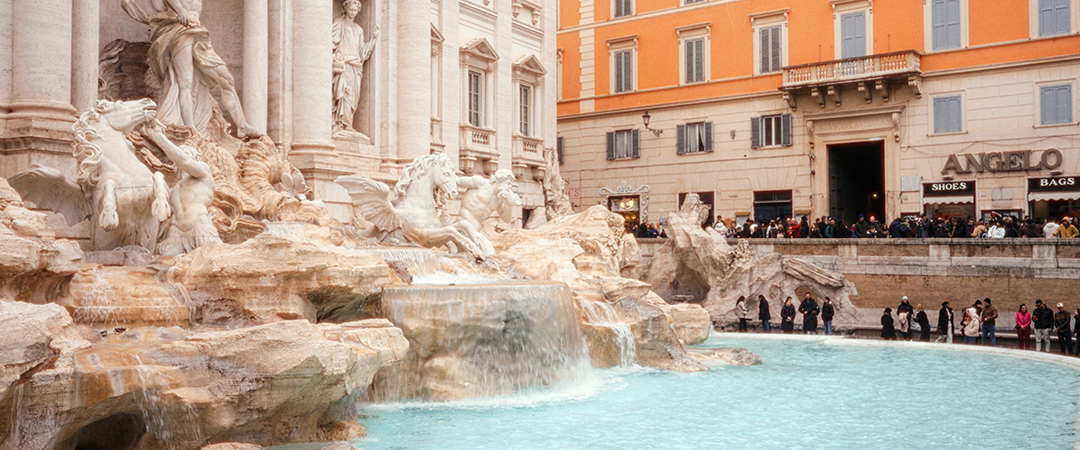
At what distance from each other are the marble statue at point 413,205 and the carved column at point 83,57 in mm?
3524

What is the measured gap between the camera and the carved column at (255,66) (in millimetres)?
15141

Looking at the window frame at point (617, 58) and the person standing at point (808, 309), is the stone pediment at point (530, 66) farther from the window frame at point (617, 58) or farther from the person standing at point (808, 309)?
the person standing at point (808, 309)

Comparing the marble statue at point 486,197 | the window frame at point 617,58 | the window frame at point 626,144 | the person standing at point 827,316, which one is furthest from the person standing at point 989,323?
the window frame at point 617,58

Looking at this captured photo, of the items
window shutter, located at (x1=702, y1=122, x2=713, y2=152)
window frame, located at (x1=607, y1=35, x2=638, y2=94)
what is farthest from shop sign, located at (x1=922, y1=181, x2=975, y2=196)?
window frame, located at (x1=607, y1=35, x2=638, y2=94)

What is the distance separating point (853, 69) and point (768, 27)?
11.0 ft

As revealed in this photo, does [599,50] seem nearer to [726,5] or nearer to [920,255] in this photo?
[726,5]

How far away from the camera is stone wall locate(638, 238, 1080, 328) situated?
60.4ft

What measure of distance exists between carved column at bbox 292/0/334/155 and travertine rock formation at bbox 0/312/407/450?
29.2 ft

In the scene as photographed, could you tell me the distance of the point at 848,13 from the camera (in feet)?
86.9

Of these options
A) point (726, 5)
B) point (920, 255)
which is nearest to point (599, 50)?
point (726, 5)

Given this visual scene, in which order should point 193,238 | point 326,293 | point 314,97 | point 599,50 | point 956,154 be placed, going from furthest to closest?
1. point 599,50
2. point 956,154
3. point 314,97
4. point 193,238
5. point 326,293

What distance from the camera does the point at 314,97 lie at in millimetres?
16156

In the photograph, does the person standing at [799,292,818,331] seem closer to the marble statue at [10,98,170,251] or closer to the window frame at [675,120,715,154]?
the window frame at [675,120,715,154]

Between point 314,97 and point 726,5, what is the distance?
16.6 m
